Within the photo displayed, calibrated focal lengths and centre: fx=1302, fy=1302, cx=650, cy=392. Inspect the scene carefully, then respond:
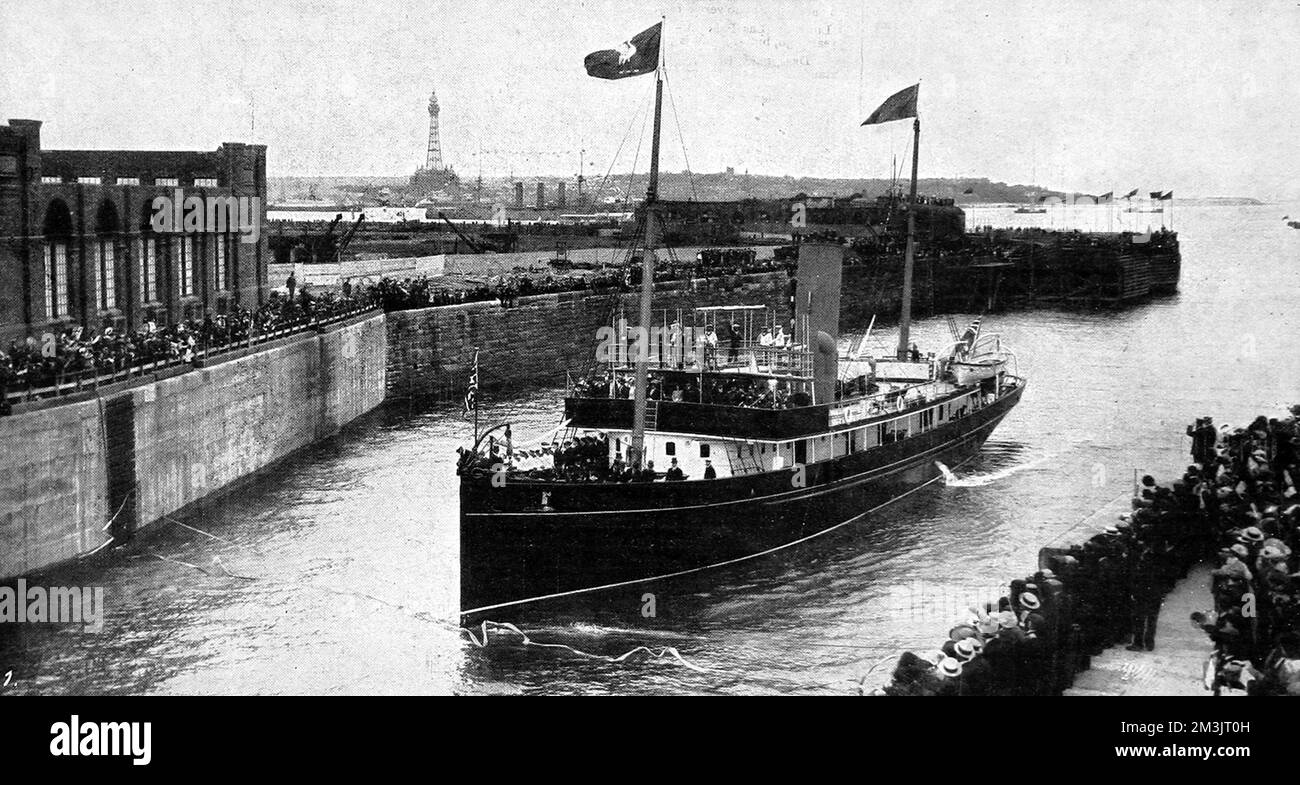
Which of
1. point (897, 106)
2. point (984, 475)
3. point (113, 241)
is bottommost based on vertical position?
point (984, 475)

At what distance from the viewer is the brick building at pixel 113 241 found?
21.2m

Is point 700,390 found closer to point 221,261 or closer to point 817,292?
point 817,292

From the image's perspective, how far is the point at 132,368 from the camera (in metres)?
21.2

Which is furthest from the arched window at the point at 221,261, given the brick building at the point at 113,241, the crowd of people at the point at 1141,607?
the crowd of people at the point at 1141,607

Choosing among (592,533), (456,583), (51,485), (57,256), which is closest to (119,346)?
(57,256)

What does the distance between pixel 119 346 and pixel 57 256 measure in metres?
2.93

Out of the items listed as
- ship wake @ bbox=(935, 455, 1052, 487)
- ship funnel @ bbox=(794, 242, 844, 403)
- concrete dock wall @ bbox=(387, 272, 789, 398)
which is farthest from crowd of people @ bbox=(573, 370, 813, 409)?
concrete dock wall @ bbox=(387, 272, 789, 398)

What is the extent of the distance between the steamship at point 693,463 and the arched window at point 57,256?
311 inches

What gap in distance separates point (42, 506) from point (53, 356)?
2903 millimetres

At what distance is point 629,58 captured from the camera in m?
17.5

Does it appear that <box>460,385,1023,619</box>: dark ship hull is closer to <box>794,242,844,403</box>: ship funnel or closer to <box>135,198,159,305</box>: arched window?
<box>794,242,844,403</box>: ship funnel

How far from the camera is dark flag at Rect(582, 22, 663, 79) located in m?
17.4

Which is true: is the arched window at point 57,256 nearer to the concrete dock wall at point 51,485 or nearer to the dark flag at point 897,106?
the concrete dock wall at point 51,485
